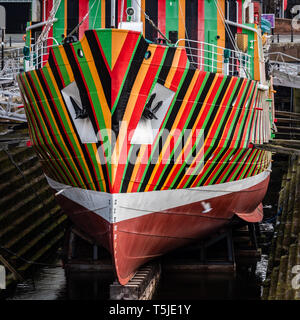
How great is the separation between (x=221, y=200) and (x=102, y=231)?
2.83 meters

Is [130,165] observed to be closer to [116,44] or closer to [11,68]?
[116,44]

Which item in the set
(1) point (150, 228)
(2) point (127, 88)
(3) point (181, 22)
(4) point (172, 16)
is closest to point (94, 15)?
(4) point (172, 16)

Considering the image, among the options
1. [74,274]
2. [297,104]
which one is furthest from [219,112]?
[297,104]

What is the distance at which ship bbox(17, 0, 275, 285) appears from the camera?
11281 mm

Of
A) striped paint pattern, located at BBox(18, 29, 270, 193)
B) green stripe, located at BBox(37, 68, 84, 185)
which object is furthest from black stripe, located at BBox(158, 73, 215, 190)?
green stripe, located at BBox(37, 68, 84, 185)

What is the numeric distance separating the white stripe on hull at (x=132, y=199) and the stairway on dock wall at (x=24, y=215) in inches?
80.8

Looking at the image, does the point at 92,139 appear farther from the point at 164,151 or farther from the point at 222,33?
the point at 222,33

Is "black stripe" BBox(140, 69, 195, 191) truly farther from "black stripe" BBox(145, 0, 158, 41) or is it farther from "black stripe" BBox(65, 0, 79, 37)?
"black stripe" BBox(65, 0, 79, 37)

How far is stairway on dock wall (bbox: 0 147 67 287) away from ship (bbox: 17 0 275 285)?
1875 mm

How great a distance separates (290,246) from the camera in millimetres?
12805

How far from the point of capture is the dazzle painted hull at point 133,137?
11250 millimetres

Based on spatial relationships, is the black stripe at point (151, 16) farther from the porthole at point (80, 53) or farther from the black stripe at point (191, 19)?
the porthole at point (80, 53)

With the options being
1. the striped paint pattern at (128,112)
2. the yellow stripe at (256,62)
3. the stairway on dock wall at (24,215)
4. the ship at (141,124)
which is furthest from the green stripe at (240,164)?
the stairway on dock wall at (24,215)

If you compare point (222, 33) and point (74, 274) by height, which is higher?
A: point (222, 33)
